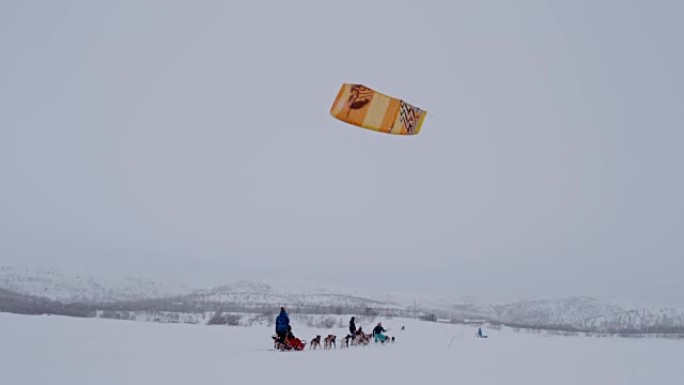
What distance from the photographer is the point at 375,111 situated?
13547 mm

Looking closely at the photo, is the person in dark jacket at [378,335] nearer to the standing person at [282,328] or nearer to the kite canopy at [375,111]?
the standing person at [282,328]

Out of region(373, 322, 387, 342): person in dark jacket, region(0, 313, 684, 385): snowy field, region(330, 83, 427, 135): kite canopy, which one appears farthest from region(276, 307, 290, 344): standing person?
region(373, 322, 387, 342): person in dark jacket

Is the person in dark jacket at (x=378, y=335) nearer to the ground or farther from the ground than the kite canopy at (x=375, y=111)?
nearer to the ground

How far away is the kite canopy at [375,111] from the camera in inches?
512

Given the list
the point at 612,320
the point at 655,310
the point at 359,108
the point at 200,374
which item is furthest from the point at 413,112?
the point at 655,310

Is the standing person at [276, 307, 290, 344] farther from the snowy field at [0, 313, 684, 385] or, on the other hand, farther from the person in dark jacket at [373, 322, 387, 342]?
the person in dark jacket at [373, 322, 387, 342]

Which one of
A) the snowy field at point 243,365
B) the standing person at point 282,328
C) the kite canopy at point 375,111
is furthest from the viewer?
the standing person at point 282,328

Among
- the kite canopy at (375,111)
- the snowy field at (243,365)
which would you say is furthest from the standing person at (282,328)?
the kite canopy at (375,111)

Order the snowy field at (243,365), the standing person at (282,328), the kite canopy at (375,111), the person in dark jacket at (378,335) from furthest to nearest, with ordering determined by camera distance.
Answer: the person in dark jacket at (378,335), the standing person at (282,328), the kite canopy at (375,111), the snowy field at (243,365)

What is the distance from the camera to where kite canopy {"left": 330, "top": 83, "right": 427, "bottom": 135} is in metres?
13.0

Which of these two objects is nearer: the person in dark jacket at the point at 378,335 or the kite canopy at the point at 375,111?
the kite canopy at the point at 375,111

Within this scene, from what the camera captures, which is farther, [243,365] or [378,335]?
[378,335]

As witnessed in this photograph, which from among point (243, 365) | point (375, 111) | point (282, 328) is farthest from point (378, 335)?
point (243, 365)

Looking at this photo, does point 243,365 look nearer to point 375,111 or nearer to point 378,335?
point 375,111
